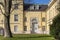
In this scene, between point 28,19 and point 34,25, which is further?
point 34,25

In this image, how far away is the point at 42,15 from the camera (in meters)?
68.6

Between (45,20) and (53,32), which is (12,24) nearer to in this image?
(45,20)

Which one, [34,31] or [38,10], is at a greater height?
[38,10]

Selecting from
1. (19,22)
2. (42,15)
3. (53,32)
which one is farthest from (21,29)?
(53,32)

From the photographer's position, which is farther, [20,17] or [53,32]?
[20,17]

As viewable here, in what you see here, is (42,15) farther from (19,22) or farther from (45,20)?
(19,22)

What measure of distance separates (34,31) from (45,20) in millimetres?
4509

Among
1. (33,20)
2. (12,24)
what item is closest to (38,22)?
(33,20)

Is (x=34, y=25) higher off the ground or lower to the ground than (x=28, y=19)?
lower

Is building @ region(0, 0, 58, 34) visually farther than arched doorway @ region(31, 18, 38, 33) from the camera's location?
No

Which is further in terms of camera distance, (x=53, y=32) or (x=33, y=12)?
(x=33, y=12)

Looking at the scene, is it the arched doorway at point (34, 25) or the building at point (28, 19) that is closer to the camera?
the building at point (28, 19)

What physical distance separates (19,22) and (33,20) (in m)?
4.18

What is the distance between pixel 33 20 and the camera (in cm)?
6838
